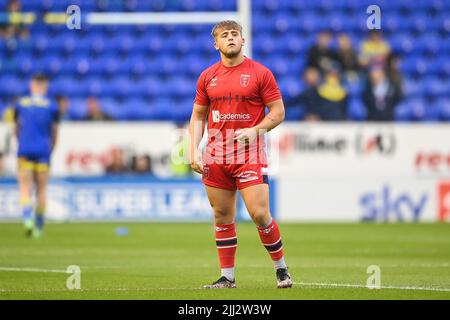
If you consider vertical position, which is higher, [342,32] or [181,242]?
[342,32]

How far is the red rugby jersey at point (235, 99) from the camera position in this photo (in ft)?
29.1

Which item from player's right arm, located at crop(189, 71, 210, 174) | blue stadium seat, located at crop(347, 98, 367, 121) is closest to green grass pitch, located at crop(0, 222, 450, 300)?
player's right arm, located at crop(189, 71, 210, 174)

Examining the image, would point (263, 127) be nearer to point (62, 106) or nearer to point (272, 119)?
point (272, 119)

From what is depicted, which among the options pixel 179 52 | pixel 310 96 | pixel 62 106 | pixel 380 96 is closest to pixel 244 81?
pixel 310 96

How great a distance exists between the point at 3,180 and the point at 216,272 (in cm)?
1048

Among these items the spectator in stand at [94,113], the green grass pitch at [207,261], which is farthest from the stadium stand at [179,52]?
the green grass pitch at [207,261]

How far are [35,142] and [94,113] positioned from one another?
5.61 m

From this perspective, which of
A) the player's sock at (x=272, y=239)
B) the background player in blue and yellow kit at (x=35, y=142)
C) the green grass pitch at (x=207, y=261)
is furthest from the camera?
the background player in blue and yellow kit at (x=35, y=142)

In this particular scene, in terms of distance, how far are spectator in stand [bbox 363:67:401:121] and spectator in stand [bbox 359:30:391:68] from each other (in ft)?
1.61

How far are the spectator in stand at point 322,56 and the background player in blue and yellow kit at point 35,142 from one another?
7249 mm

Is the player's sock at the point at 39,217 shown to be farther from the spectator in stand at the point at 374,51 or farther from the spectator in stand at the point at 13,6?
the spectator in stand at the point at 374,51
